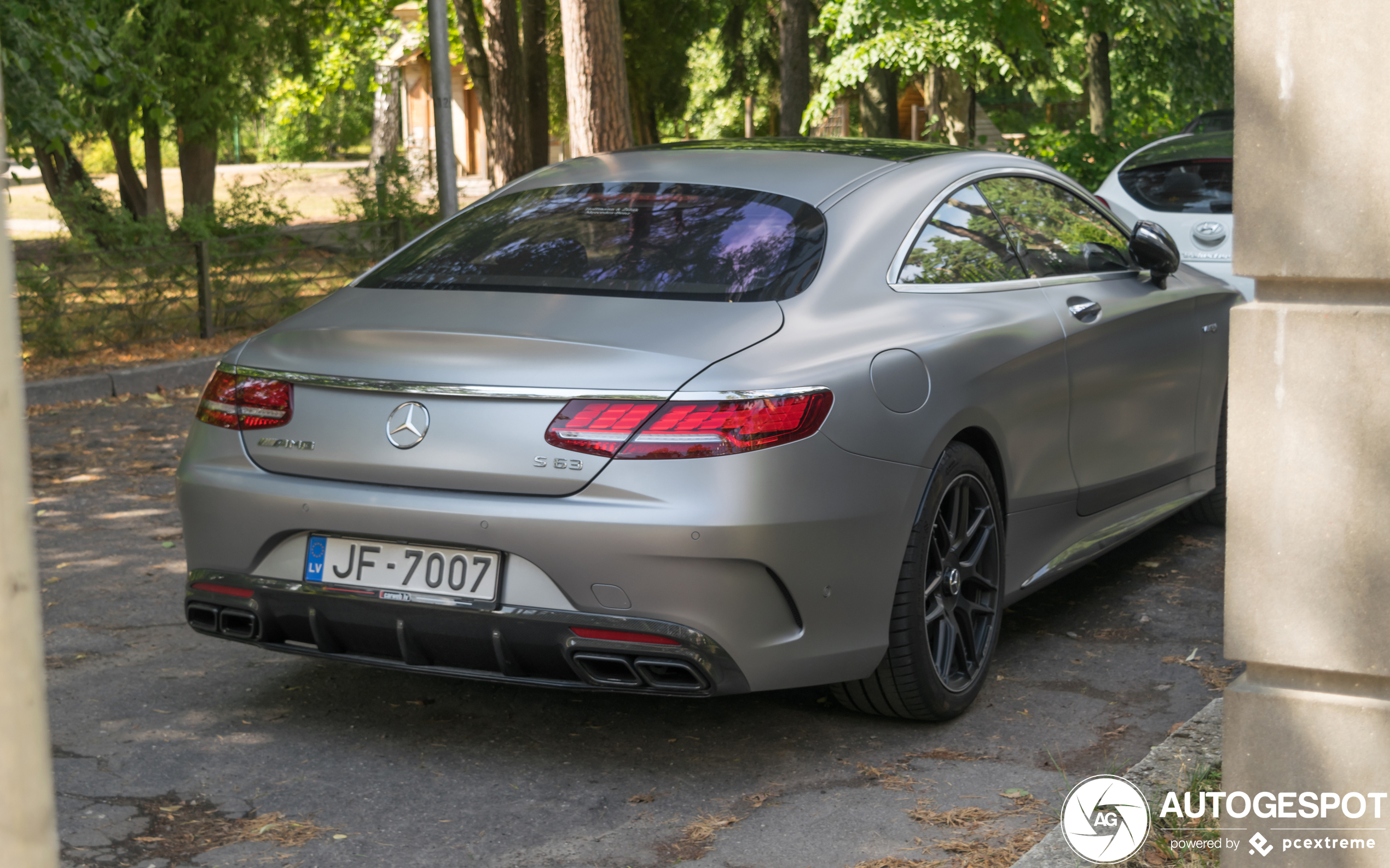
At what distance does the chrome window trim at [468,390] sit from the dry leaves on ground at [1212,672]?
217 cm

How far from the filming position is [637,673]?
3402 millimetres

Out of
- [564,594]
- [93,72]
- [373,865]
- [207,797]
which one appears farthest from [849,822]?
[93,72]

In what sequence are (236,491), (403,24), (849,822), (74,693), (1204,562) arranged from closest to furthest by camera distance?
1. (849,822)
2. (236,491)
3. (74,693)
4. (1204,562)
5. (403,24)

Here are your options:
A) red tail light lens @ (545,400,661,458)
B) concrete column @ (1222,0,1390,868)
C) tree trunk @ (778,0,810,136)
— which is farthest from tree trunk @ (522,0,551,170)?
concrete column @ (1222,0,1390,868)

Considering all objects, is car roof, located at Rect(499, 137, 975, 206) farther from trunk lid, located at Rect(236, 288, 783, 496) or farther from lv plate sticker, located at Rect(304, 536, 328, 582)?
lv plate sticker, located at Rect(304, 536, 328, 582)

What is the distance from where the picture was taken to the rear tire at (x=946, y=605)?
12.5ft

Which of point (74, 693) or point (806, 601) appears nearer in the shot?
point (806, 601)

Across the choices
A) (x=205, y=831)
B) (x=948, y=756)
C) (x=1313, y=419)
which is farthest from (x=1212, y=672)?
(x=205, y=831)

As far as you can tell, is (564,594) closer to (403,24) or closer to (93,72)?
(93,72)

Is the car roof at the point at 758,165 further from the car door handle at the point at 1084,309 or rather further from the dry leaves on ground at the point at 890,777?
the dry leaves on ground at the point at 890,777

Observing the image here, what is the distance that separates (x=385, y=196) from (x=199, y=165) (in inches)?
232

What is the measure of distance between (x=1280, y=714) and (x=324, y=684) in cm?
290

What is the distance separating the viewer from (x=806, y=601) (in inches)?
137

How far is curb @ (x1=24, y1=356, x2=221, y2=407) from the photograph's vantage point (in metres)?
9.74
